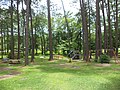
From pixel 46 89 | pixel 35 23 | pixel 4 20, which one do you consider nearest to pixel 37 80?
pixel 46 89

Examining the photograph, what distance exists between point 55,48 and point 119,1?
18975 mm

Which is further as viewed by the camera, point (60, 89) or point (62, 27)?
point (62, 27)

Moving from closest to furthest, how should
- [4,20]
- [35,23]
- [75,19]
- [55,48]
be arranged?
[4,20] < [35,23] < [75,19] < [55,48]

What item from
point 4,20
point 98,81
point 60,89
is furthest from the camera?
point 4,20

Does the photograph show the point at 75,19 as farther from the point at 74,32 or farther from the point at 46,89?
the point at 46,89

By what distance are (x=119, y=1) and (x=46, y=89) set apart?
2783 cm

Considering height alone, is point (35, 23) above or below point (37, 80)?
above

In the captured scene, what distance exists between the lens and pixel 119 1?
33688 millimetres

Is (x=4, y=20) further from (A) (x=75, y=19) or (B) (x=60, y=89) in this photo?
(B) (x=60, y=89)

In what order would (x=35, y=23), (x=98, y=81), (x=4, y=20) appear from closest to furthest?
(x=98, y=81) < (x=4, y=20) < (x=35, y=23)

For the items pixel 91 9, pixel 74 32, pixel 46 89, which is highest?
pixel 91 9

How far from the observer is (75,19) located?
146 ft

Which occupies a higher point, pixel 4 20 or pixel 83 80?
pixel 4 20

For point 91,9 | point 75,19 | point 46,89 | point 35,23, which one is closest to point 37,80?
point 46,89
